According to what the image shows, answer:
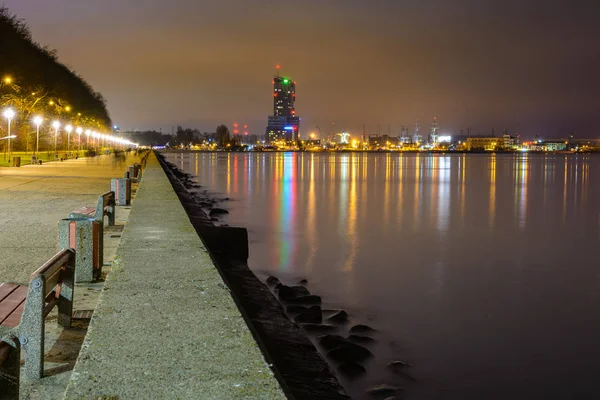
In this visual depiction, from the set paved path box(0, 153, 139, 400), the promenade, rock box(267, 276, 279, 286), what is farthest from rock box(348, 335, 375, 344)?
rock box(267, 276, 279, 286)

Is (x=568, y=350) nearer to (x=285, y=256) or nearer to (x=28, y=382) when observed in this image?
(x=28, y=382)

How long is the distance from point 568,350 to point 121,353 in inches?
303

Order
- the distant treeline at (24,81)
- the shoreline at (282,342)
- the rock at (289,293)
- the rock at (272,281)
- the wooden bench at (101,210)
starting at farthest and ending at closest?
the distant treeline at (24,81) → the rock at (272,281) → the rock at (289,293) → the wooden bench at (101,210) → the shoreline at (282,342)

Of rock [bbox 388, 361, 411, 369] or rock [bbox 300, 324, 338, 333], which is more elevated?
rock [bbox 300, 324, 338, 333]

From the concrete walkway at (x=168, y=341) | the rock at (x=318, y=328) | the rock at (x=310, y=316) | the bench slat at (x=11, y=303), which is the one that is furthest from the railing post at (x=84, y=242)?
the rock at (x=310, y=316)

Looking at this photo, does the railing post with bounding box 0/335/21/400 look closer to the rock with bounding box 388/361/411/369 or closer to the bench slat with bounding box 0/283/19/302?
the bench slat with bounding box 0/283/19/302

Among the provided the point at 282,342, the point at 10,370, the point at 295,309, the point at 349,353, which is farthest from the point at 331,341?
the point at 10,370

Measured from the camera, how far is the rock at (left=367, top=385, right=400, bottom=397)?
26.1 ft

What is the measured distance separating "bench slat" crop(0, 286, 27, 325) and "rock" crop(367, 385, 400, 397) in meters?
4.26

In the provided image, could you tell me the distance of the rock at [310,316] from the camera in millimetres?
10516

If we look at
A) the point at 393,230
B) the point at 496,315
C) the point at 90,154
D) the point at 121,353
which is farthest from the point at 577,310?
the point at 90,154

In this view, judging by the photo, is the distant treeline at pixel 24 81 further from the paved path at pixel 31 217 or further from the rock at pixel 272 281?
the rock at pixel 272 281

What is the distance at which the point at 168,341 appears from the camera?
4.78 meters

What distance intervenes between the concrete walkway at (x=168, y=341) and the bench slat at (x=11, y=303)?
0.63 meters
